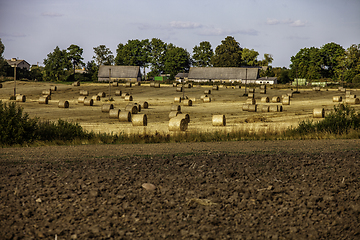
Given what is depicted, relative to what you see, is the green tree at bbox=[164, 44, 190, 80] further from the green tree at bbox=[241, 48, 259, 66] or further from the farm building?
the green tree at bbox=[241, 48, 259, 66]

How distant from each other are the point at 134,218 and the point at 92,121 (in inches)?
938

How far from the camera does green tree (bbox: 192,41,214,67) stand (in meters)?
151

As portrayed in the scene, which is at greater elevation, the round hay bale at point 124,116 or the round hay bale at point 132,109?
the round hay bale at point 132,109

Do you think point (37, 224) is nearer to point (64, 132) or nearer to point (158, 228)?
point (158, 228)

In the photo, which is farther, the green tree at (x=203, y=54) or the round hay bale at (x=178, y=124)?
the green tree at (x=203, y=54)

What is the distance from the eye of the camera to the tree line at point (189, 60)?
11688cm

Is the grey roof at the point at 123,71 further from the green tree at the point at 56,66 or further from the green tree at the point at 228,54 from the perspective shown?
the green tree at the point at 228,54

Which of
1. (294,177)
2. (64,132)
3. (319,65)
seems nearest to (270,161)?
(294,177)

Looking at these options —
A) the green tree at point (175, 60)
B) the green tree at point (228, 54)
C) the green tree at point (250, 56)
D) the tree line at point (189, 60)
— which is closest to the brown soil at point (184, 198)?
the tree line at point (189, 60)

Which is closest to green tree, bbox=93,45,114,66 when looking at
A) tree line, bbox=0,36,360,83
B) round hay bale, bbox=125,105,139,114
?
tree line, bbox=0,36,360,83

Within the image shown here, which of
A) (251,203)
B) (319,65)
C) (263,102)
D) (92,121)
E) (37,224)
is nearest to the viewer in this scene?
(37,224)

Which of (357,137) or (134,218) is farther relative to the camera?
(357,137)

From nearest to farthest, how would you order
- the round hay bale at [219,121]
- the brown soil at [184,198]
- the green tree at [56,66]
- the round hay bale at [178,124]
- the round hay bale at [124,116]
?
the brown soil at [184,198] < the round hay bale at [178,124] < the round hay bale at [219,121] < the round hay bale at [124,116] < the green tree at [56,66]

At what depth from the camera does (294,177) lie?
9.78 metres
